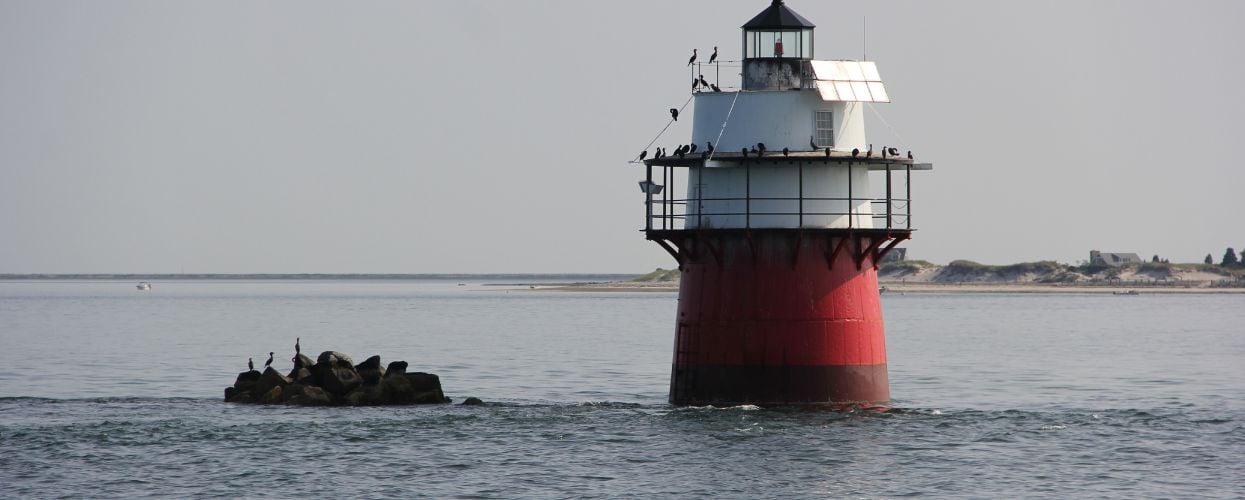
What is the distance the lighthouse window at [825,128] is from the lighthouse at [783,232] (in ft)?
0.07

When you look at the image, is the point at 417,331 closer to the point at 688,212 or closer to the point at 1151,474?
the point at 688,212

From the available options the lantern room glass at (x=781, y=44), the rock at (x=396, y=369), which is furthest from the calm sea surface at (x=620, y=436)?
the lantern room glass at (x=781, y=44)

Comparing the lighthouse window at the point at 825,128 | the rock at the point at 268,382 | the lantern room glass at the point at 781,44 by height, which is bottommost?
the rock at the point at 268,382

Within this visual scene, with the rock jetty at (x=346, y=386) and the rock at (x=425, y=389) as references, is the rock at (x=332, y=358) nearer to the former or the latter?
the rock jetty at (x=346, y=386)

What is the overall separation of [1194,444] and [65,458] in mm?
22500

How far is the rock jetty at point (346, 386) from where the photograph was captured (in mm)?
39938

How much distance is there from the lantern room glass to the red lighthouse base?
12.6 ft

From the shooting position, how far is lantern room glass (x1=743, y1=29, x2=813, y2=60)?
110 ft

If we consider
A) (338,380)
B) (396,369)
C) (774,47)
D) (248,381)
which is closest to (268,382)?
(248,381)

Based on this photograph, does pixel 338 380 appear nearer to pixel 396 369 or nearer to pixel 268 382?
pixel 396 369

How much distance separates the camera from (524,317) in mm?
120250

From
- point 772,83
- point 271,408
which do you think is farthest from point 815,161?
point 271,408

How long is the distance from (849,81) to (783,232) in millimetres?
3462

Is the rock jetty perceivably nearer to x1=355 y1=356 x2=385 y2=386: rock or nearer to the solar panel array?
x1=355 y1=356 x2=385 y2=386: rock
